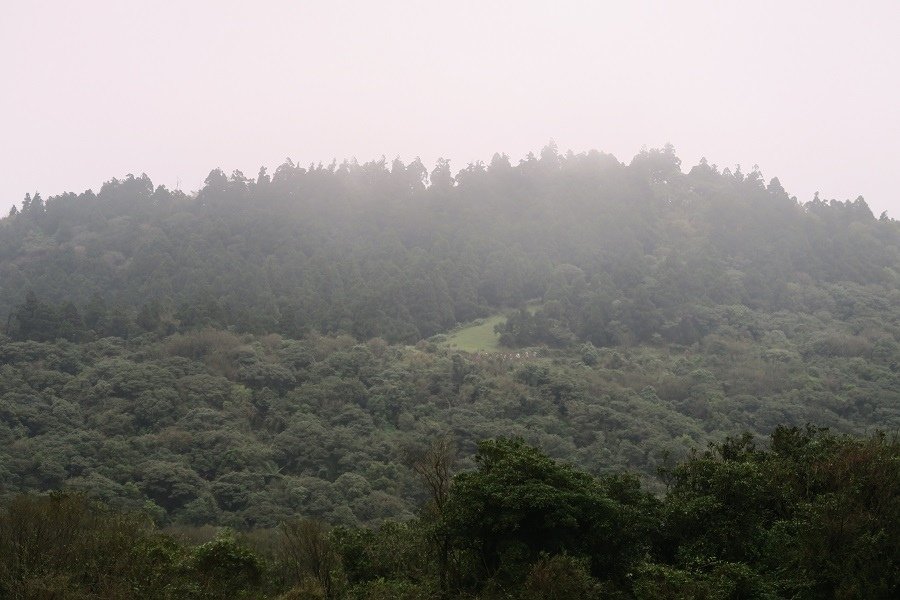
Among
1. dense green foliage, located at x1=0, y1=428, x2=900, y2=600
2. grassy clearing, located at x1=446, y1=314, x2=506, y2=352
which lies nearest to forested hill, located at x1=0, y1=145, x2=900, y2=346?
grassy clearing, located at x1=446, y1=314, x2=506, y2=352

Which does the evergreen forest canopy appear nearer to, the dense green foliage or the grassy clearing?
the dense green foliage

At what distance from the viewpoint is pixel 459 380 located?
62188 millimetres

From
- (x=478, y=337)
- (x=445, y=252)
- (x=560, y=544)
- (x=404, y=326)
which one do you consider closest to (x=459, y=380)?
(x=404, y=326)

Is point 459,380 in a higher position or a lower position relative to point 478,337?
lower

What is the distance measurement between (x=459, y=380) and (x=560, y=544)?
40031mm

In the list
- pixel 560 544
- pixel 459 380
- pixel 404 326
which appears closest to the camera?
pixel 560 544

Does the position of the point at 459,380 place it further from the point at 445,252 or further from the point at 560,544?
the point at 560,544

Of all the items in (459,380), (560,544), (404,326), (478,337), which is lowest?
(560,544)

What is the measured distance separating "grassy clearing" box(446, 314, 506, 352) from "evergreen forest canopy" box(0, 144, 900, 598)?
2.96ft

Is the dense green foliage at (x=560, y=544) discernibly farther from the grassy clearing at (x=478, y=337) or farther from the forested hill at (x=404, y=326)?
the grassy clearing at (x=478, y=337)

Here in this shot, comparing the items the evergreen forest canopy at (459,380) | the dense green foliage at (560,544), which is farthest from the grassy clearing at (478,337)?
the dense green foliage at (560,544)

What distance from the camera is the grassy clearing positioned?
251 ft

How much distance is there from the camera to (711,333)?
7731cm

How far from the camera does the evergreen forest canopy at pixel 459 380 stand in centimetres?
2209
